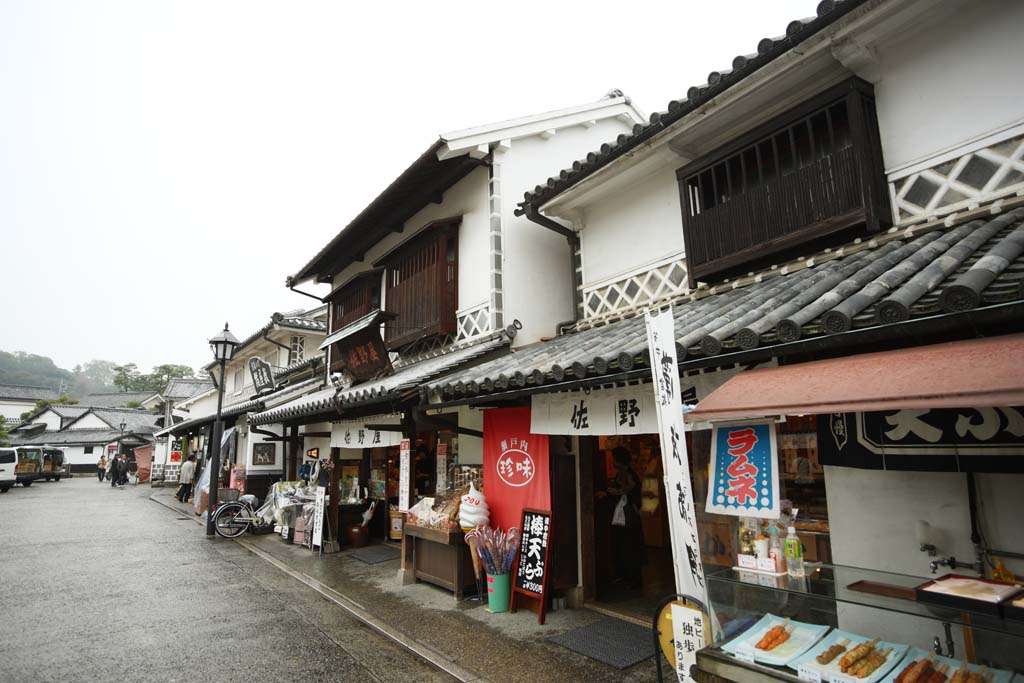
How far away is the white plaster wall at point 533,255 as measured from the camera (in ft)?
34.2

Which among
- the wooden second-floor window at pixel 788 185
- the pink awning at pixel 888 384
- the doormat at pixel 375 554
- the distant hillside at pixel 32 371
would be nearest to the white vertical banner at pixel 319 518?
the doormat at pixel 375 554

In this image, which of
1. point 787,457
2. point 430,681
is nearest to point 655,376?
point 787,457

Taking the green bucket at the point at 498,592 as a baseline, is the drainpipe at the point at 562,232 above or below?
above

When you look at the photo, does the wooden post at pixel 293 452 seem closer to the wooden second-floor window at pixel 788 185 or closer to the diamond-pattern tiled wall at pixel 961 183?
the wooden second-floor window at pixel 788 185

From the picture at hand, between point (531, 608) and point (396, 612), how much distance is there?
1.93 m

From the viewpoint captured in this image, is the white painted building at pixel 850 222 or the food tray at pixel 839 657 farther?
the white painted building at pixel 850 222

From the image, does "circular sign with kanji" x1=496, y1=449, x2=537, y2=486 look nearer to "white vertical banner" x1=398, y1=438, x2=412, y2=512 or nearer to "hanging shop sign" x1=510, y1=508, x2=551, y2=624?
"hanging shop sign" x1=510, y1=508, x2=551, y2=624

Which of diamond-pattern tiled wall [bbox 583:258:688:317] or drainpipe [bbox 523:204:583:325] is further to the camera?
drainpipe [bbox 523:204:583:325]

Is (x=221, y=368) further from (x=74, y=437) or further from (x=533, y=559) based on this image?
(x=74, y=437)

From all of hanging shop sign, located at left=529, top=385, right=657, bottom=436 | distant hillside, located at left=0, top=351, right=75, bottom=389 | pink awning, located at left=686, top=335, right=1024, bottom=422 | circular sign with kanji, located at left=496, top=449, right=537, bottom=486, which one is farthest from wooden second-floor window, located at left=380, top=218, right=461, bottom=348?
distant hillside, located at left=0, top=351, right=75, bottom=389

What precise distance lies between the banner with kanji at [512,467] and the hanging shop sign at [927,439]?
3.69 meters

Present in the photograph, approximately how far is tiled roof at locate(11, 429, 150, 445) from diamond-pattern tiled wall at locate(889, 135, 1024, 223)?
196 ft

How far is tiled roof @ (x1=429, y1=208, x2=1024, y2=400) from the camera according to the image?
358cm

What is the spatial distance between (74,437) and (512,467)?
2498 inches
